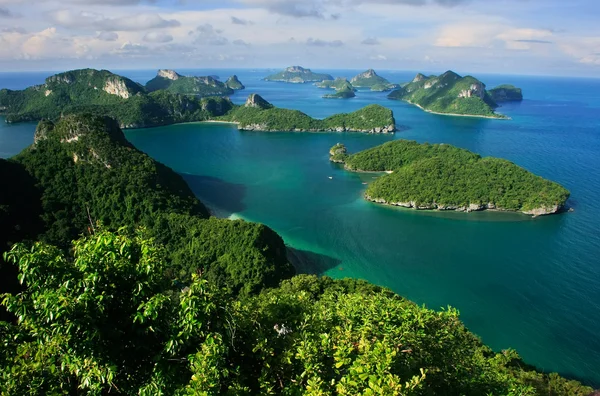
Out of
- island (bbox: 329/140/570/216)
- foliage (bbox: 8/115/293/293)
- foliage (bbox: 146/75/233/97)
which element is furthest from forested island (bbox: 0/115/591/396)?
foliage (bbox: 146/75/233/97)

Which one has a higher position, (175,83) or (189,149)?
(175,83)

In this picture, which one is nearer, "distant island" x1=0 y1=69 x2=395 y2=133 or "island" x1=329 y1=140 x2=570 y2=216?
"island" x1=329 y1=140 x2=570 y2=216

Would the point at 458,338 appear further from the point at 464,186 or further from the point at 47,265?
the point at 464,186

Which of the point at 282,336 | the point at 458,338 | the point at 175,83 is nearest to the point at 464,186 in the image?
the point at 458,338

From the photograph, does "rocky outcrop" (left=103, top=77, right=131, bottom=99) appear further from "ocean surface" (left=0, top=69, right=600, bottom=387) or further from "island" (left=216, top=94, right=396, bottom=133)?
"ocean surface" (left=0, top=69, right=600, bottom=387)

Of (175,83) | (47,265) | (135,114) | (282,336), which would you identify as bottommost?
(282,336)

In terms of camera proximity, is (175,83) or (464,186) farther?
(175,83)

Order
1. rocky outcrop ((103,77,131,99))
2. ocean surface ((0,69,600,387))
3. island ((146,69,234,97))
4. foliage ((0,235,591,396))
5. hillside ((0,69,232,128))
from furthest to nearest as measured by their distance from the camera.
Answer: island ((146,69,234,97)), rocky outcrop ((103,77,131,99)), hillside ((0,69,232,128)), ocean surface ((0,69,600,387)), foliage ((0,235,591,396))

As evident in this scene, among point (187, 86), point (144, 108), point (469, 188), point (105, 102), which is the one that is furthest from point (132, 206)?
point (187, 86)
